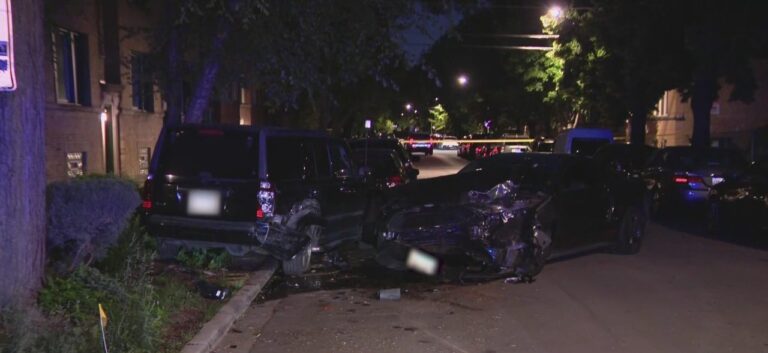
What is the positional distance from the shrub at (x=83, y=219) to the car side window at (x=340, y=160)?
11.9 ft

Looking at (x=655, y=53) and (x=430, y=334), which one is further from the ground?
(x=655, y=53)

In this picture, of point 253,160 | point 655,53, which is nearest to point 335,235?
point 253,160

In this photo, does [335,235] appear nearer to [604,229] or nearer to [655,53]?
[604,229]

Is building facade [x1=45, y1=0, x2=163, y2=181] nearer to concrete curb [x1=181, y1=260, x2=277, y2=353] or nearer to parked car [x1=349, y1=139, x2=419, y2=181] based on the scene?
parked car [x1=349, y1=139, x2=419, y2=181]

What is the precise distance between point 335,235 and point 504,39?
36.4 metres

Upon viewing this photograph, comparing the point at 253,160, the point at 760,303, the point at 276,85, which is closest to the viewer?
the point at 760,303

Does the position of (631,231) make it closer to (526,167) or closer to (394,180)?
(526,167)

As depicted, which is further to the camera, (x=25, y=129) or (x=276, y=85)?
(x=276, y=85)

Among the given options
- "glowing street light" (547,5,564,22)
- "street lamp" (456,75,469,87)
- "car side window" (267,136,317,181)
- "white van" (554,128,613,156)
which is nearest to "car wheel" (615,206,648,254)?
"car side window" (267,136,317,181)

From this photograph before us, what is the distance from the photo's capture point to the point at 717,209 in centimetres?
1248

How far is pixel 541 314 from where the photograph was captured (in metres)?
7.12

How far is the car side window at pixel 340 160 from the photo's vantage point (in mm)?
9974

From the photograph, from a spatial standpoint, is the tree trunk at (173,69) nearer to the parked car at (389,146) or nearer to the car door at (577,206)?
the parked car at (389,146)

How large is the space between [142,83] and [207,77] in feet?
16.0
